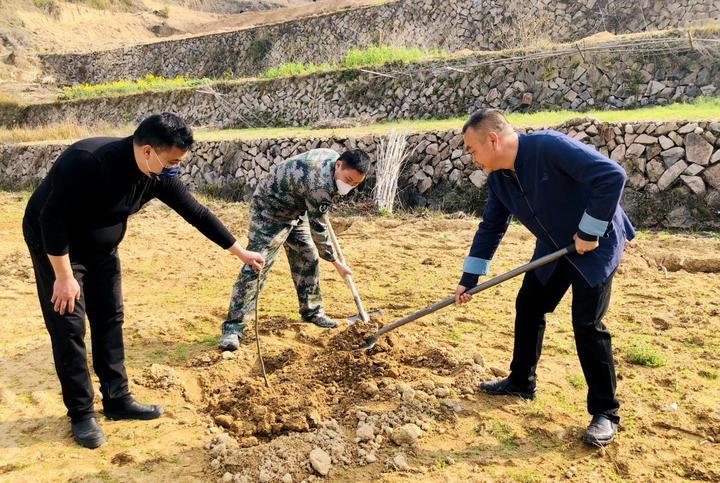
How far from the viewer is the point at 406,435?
10.1 ft

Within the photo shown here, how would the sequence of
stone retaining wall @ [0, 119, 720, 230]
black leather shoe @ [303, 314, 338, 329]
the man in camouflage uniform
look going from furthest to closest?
stone retaining wall @ [0, 119, 720, 230] < black leather shoe @ [303, 314, 338, 329] < the man in camouflage uniform

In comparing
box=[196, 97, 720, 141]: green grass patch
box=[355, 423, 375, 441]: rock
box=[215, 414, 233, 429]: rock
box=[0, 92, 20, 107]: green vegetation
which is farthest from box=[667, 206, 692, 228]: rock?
box=[0, 92, 20, 107]: green vegetation

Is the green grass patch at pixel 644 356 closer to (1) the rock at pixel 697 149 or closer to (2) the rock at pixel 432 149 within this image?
(1) the rock at pixel 697 149

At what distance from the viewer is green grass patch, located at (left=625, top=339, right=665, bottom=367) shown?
3918mm

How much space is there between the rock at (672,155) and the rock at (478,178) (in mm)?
2596

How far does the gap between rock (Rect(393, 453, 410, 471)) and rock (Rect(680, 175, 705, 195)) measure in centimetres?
658

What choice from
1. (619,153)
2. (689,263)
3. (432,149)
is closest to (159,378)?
(689,263)

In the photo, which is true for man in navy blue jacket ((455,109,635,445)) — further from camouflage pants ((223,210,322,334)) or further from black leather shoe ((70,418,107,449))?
black leather shoe ((70,418,107,449))

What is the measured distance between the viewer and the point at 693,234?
23.6 feet

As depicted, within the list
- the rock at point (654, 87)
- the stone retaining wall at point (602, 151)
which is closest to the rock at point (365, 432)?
the stone retaining wall at point (602, 151)

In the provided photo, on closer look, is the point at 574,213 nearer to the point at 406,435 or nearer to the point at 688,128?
the point at 406,435

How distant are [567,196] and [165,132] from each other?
6.68 ft

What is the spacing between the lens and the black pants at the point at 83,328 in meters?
2.97

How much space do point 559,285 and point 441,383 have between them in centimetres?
105
